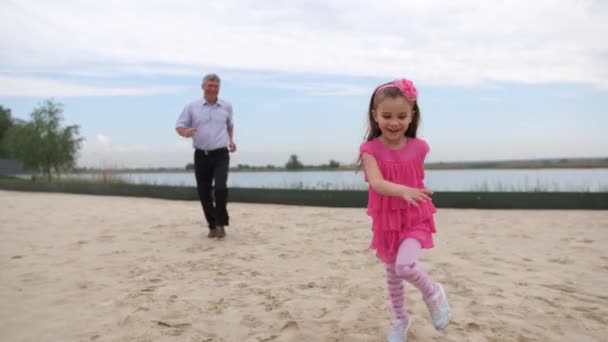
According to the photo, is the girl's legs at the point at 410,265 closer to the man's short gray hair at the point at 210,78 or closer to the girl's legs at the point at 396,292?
the girl's legs at the point at 396,292

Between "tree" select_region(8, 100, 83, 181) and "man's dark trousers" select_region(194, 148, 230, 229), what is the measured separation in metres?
20.5

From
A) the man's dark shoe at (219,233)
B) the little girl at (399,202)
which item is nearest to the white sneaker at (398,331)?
the little girl at (399,202)

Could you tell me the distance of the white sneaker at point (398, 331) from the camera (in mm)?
2699

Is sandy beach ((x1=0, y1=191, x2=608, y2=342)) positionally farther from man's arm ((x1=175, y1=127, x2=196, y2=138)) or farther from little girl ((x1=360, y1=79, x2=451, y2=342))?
man's arm ((x1=175, y1=127, x2=196, y2=138))

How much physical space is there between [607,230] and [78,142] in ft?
79.6

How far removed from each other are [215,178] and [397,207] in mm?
3869

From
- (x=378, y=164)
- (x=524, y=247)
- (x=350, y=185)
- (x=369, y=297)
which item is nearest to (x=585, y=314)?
(x=369, y=297)

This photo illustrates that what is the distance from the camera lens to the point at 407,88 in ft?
8.91

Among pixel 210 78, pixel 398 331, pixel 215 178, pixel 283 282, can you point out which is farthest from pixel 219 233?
pixel 398 331

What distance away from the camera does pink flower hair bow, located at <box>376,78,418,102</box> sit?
8.87ft

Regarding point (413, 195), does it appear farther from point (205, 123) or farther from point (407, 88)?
point (205, 123)

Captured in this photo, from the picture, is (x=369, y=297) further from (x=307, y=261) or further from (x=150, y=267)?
(x=150, y=267)

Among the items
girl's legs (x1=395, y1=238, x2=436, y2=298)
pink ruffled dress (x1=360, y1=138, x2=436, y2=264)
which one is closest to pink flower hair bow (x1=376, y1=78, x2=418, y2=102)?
pink ruffled dress (x1=360, y1=138, x2=436, y2=264)

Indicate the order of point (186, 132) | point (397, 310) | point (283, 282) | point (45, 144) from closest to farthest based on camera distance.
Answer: point (397, 310), point (283, 282), point (186, 132), point (45, 144)
